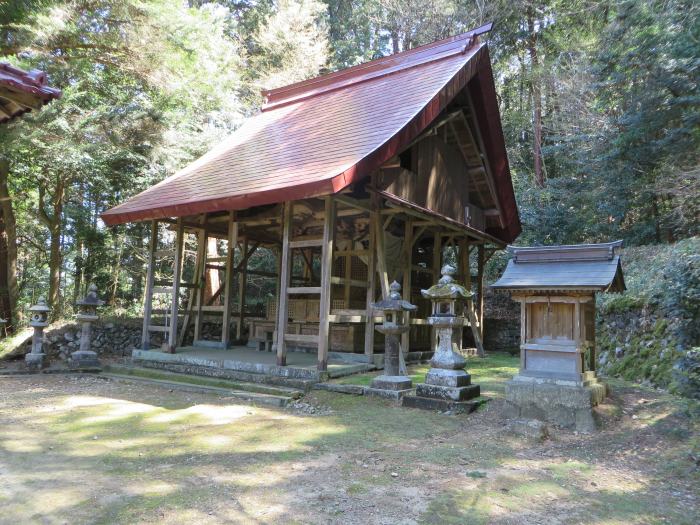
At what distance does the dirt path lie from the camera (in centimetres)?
309

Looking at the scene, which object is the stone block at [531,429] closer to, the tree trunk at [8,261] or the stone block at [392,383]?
the stone block at [392,383]

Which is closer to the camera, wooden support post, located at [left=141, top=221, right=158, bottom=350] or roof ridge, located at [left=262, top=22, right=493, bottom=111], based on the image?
wooden support post, located at [left=141, top=221, right=158, bottom=350]

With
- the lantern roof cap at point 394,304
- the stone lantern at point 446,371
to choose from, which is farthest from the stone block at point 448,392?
Result: the lantern roof cap at point 394,304

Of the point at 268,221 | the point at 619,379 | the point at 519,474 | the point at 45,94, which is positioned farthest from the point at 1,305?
the point at 619,379

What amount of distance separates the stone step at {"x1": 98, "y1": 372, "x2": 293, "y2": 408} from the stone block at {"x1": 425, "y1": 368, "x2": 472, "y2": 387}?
6.36ft

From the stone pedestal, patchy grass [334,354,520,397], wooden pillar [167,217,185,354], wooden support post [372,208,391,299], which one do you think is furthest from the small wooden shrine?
wooden pillar [167,217,185,354]

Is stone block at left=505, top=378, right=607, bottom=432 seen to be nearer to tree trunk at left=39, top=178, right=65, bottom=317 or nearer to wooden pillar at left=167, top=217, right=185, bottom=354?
wooden pillar at left=167, top=217, right=185, bottom=354

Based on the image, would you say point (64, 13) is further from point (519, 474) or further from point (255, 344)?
point (519, 474)

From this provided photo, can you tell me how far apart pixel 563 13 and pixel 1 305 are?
21.2 metres

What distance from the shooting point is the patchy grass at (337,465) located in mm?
3088

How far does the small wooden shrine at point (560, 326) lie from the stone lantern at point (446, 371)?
63 cm

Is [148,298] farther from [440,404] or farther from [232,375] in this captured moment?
[440,404]

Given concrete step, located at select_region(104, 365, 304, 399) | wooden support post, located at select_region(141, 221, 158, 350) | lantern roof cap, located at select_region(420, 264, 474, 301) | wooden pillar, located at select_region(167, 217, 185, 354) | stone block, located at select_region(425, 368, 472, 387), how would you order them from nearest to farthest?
stone block, located at select_region(425, 368, 472, 387)
lantern roof cap, located at select_region(420, 264, 474, 301)
concrete step, located at select_region(104, 365, 304, 399)
wooden pillar, located at select_region(167, 217, 185, 354)
wooden support post, located at select_region(141, 221, 158, 350)

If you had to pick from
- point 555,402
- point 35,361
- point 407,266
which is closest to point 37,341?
point 35,361
